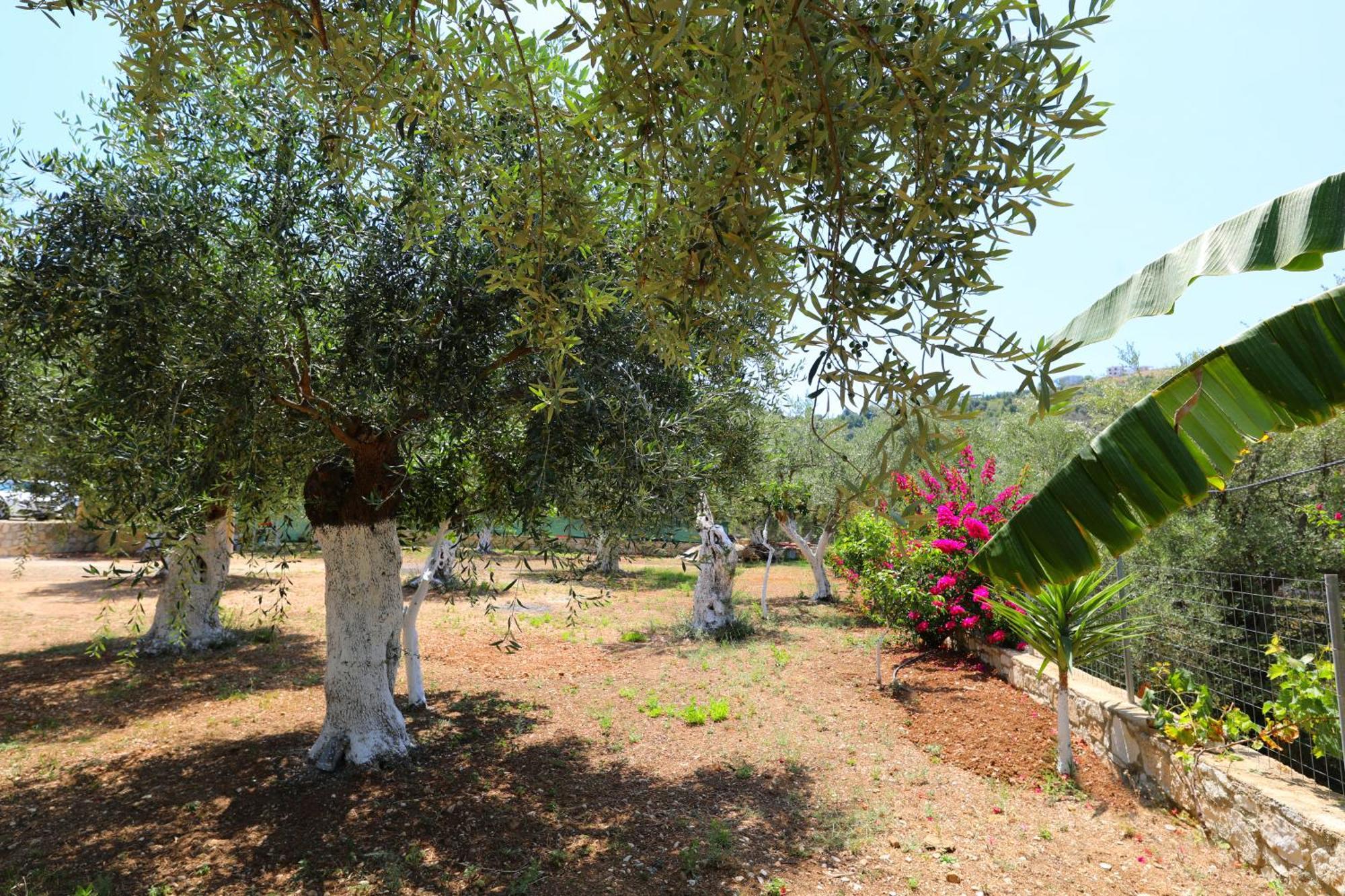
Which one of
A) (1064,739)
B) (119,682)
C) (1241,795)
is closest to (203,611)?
(119,682)

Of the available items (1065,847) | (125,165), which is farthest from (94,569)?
(1065,847)

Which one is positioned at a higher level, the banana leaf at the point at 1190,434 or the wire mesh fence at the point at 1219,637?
the banana leaf at the point at 1190,434

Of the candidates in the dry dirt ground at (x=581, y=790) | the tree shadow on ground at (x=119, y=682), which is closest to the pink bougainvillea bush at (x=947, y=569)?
the dry dirt ground at (x=581, y=790)

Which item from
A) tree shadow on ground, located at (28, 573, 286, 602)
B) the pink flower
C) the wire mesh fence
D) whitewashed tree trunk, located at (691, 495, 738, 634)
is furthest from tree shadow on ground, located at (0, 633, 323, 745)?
the wire mesh fence

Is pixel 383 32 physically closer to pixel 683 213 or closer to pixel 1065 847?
pixel 683 213

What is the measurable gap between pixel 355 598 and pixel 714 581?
8139 millimetres

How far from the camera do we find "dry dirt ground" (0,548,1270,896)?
4961mm

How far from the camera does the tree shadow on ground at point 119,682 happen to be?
28.1 ft

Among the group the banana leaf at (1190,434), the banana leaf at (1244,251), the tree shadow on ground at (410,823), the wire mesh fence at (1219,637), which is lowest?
the tree shadow on ground at (410,823)

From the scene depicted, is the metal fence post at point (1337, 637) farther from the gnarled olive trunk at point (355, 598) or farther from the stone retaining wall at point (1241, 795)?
the gnarled olive trunk at point (355, 598)

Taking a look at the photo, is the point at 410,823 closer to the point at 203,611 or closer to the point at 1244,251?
the point at 1244,251

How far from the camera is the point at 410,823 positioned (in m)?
5.73

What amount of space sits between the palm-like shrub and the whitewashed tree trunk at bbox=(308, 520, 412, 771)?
225 inches

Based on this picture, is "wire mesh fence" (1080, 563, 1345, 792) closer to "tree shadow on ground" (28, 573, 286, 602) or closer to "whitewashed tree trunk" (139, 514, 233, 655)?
"whitewashed tree trunk" (139, 514, 233, 655)
